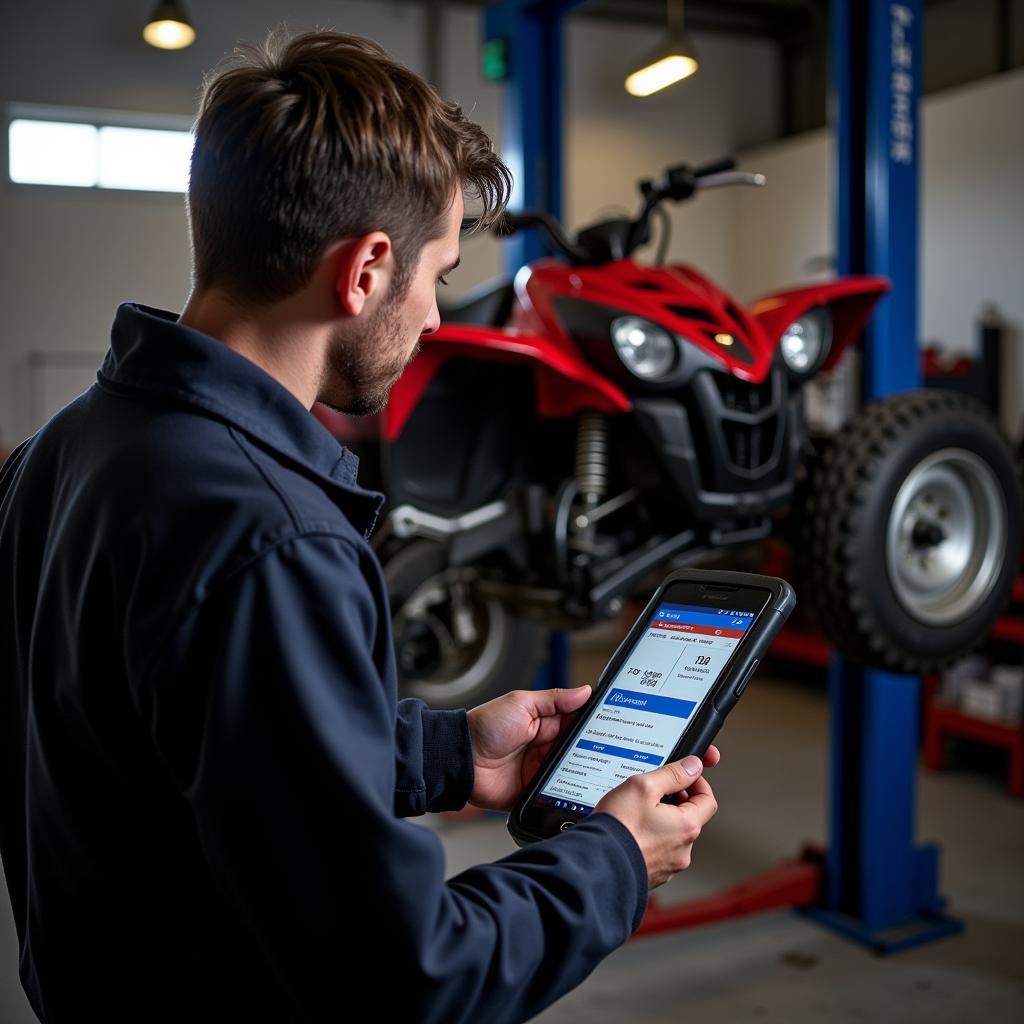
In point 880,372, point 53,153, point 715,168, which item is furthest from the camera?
point 53,153

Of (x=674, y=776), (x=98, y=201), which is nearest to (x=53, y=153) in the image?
(x=98, y=201)

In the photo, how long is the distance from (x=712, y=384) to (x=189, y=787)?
155 centimetres

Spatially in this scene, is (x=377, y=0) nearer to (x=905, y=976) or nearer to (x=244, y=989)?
(x=905, y=976)

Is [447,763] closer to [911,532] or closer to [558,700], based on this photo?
[558,700]

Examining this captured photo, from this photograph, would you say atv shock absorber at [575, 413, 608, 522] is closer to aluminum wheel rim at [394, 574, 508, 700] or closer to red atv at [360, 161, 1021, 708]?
red atv at [360, 161, 1021, 708]

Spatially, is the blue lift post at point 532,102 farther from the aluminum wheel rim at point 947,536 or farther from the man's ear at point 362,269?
the man's ear at point 362,269

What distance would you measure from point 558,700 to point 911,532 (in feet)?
4.65

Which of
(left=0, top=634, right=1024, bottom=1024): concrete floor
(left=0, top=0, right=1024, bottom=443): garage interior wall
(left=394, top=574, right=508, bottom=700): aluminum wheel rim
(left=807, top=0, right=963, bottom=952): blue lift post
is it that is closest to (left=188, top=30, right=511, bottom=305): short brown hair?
(left=0, top=634, right=1024, bottom=1024): concrete floor

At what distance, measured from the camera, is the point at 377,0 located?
6.29 m

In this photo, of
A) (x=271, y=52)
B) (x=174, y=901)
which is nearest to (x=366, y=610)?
(x=174, y=901)

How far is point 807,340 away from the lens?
2.27m

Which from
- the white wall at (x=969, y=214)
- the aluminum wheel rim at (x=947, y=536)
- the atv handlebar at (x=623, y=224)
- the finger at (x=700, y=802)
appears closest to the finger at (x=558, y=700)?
the finger at (x=700, y=802)

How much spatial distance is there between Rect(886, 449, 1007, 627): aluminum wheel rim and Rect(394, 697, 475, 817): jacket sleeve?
1370 millimetres

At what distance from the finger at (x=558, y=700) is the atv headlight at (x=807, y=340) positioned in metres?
1.31
